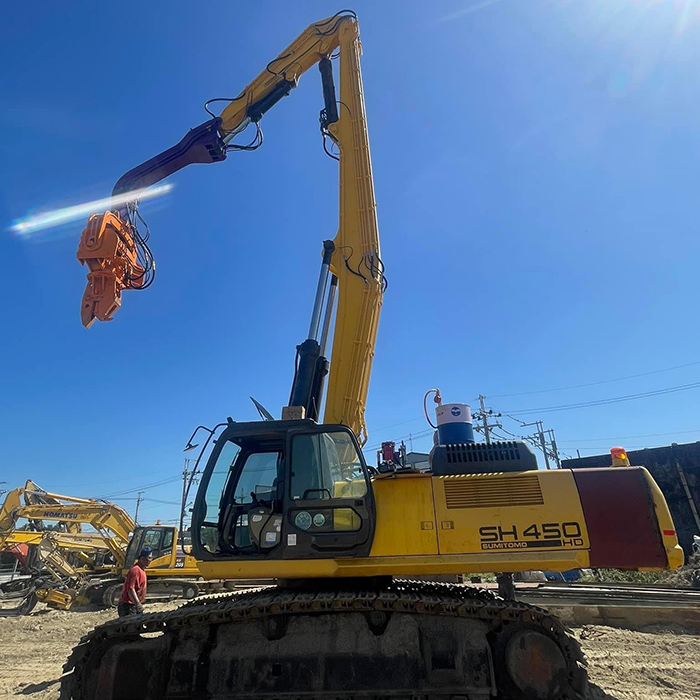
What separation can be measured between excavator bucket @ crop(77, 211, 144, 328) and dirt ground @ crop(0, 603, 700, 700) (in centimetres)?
497

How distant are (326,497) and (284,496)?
41 cm

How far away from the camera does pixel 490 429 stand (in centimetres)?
3131

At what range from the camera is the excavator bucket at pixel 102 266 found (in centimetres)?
688

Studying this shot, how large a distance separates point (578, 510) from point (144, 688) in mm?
4415

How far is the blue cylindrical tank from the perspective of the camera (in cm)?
535

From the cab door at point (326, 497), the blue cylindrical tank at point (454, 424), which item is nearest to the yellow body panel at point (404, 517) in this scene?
the cab door at point (326, 497)

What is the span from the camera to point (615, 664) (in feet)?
19.5

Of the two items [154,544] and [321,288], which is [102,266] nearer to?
[321,288]

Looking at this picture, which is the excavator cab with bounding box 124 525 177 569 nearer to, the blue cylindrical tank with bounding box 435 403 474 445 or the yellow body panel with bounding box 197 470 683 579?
the yellow body panel with bounding box 197 470 683 579

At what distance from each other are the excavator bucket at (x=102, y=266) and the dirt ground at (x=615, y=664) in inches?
196

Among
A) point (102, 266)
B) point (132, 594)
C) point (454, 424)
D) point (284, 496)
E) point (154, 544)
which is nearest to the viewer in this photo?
point (284, 496)

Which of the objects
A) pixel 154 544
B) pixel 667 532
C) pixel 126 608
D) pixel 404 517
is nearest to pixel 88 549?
pixel 154 544

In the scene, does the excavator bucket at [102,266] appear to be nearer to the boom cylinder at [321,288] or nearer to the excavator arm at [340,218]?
the excavator arm at [340,218]

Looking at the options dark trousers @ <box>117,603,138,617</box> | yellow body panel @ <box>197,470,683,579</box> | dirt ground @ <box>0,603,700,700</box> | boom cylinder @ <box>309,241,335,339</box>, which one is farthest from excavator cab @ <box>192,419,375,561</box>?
dark trousers @ <box>117,603,138,617</box>
